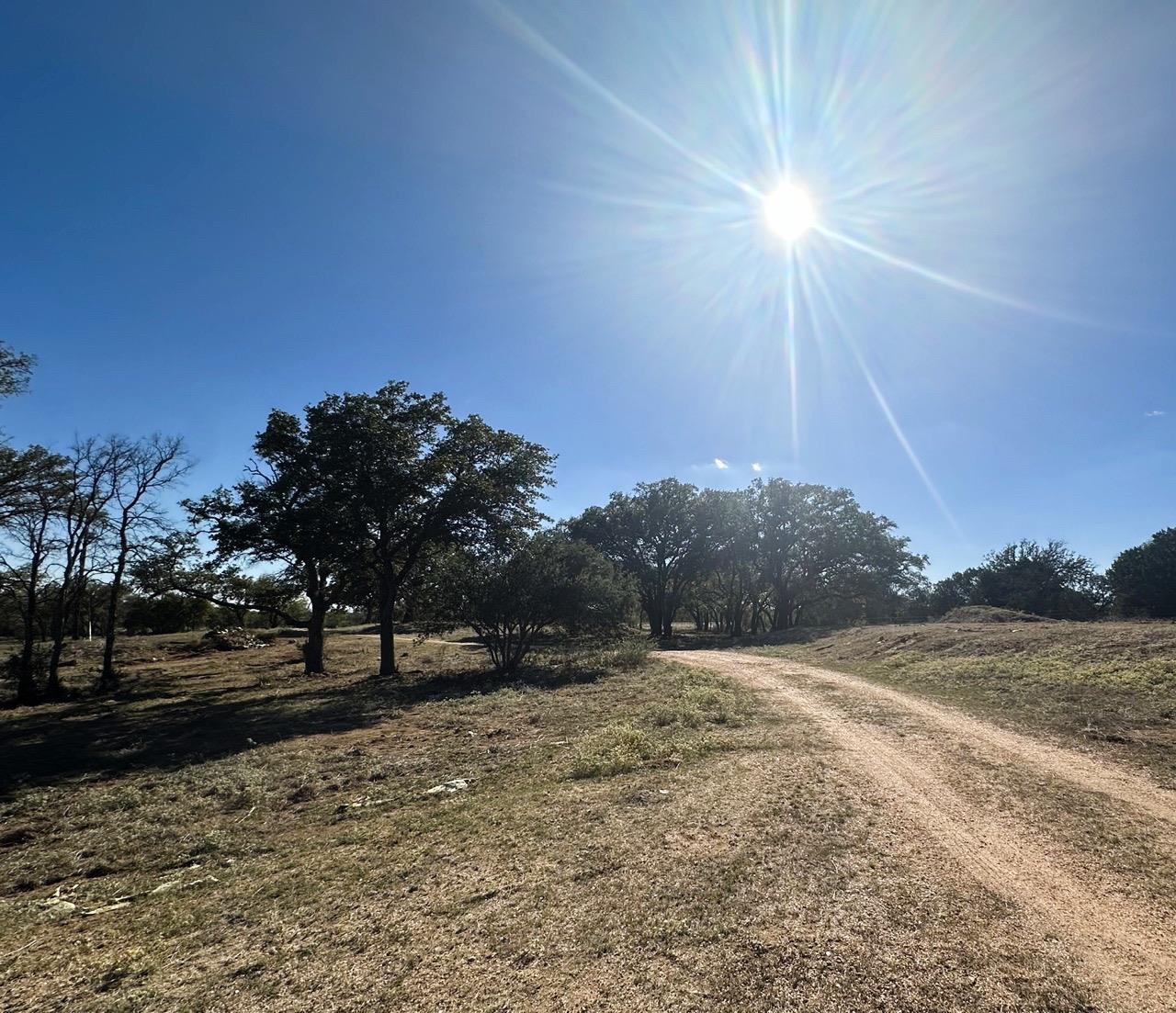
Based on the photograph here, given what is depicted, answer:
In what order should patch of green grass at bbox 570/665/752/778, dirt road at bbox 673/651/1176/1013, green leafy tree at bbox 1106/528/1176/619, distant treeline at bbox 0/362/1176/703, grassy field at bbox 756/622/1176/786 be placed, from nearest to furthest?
dirt road at bbox 673/651/1176/1013 < patch of green grass at bbox 570/665/752/778 < grassy field at bbox 756/622/1176/786 < distant treeline at bbox 0/362/1176/703 < green leafy tree at bbox 1106/528/1176/619

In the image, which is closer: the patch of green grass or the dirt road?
the dirt road

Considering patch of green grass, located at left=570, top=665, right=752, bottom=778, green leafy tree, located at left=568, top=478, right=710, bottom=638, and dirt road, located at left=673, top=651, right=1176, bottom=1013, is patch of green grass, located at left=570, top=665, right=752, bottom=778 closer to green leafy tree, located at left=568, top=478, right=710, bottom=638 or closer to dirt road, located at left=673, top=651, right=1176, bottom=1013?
dirt road, located at left=673, top=651, right=1176, bottom=1013

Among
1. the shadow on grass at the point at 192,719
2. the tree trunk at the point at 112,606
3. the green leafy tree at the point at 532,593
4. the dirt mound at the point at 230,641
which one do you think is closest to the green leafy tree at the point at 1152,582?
the green leafy tree at the point at 532,593

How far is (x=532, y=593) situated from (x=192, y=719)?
40.4 feet

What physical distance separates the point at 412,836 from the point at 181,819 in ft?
14.1

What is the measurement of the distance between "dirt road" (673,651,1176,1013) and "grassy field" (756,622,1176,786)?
1188 mm

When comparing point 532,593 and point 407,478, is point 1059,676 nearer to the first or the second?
point 532,593

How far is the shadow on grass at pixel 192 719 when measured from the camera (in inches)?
498

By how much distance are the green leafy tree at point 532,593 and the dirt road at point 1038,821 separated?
1271 cm

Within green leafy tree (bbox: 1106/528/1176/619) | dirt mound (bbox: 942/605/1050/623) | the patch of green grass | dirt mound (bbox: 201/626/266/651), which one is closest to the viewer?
the patch of green grass

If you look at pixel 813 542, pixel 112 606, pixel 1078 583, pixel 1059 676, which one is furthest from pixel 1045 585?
pixel 112 606

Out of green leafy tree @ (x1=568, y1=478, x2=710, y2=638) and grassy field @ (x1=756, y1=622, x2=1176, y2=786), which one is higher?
green leafy tree @ (x1=568, y1=478, x2=710, y2=638)

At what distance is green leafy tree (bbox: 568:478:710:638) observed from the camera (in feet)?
169

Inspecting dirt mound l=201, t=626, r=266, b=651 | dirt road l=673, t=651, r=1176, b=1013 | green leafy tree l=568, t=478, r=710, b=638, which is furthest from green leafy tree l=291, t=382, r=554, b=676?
green leafy tree l=568, t=478, r=710, b=638
